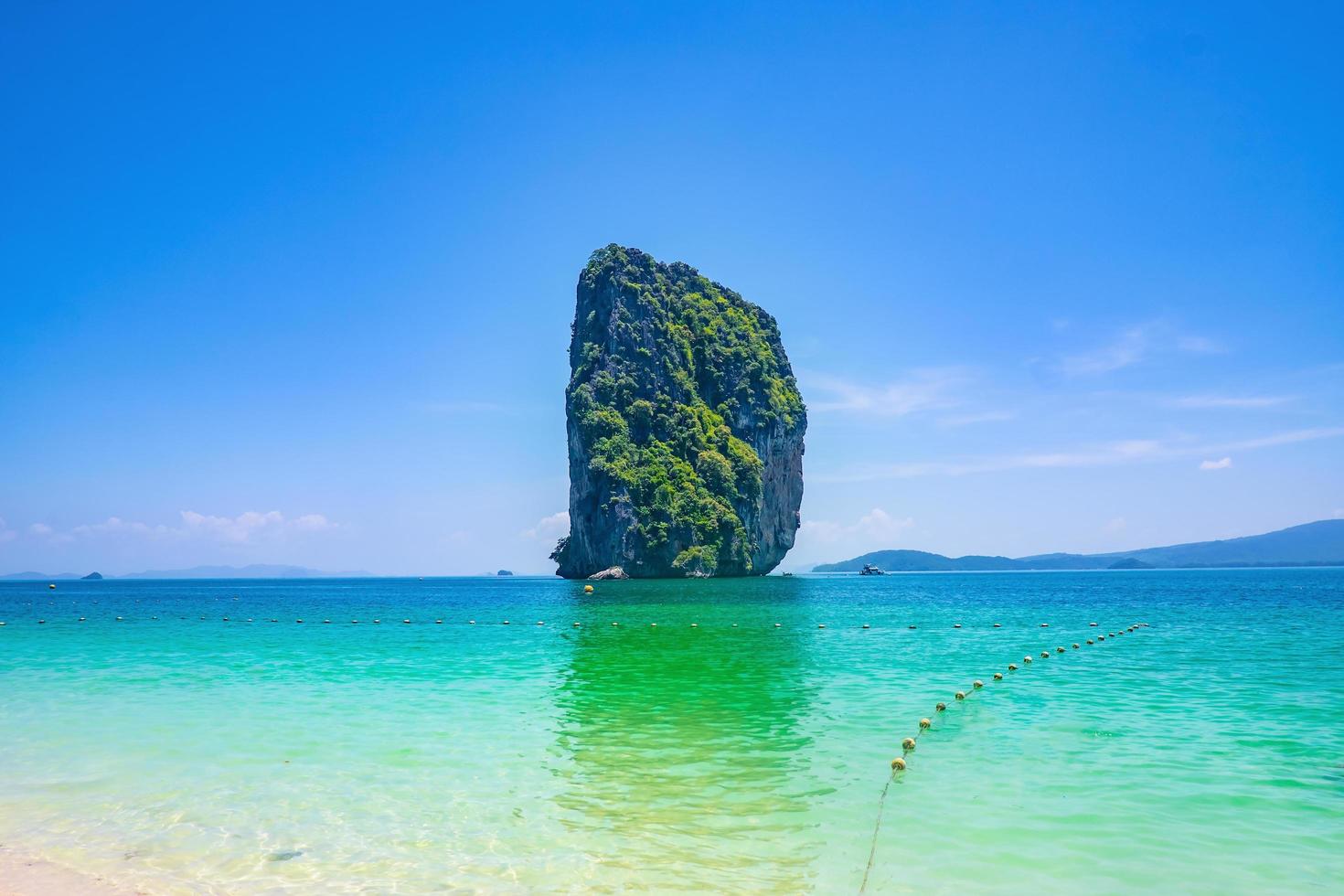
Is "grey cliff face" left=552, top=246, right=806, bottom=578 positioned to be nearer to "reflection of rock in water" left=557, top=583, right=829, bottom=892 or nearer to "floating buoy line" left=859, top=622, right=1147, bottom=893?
"reflection of rock in water" left=557, top=583, right=829, bottom=892

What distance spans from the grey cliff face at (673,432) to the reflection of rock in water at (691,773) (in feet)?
283

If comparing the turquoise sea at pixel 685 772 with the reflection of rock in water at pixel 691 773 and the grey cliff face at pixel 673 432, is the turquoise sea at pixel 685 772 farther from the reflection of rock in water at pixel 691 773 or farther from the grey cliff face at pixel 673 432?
the grey cliff face at pixel 673 432

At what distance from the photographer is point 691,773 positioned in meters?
12.5

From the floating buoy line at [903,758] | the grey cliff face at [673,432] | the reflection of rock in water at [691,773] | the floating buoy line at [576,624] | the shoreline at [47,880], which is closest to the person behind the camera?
the shoreline at [47,880]

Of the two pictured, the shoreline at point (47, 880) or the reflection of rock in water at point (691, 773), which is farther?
the reflection of rock in water at point (691, 773)

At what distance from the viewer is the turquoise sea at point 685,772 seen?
8.86m

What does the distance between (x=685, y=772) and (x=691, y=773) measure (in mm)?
143

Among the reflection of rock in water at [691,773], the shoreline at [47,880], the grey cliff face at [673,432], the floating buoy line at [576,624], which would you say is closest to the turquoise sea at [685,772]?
the reflection of rock in water at [691,773]

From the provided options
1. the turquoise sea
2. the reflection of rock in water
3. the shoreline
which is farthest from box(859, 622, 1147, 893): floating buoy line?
the shoreline

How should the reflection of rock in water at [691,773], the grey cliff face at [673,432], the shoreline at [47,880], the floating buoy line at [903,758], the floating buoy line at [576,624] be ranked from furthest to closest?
the grey cliff face at [673,432]
the floating buoy line at [576,624]
the floating buoy line at [903,758]
the reflection of rock in water at [691,773]
the shoreline at [47,880]

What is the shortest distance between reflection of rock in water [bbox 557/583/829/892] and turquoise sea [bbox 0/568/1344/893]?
0.06 m

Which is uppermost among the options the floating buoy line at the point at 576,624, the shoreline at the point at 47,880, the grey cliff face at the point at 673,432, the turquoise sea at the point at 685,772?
the grey cliff face at the point at 673,432

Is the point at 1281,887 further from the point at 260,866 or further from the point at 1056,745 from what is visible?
the point at 260,866

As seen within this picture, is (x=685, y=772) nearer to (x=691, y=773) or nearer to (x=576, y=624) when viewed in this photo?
(x=691, y=773)
